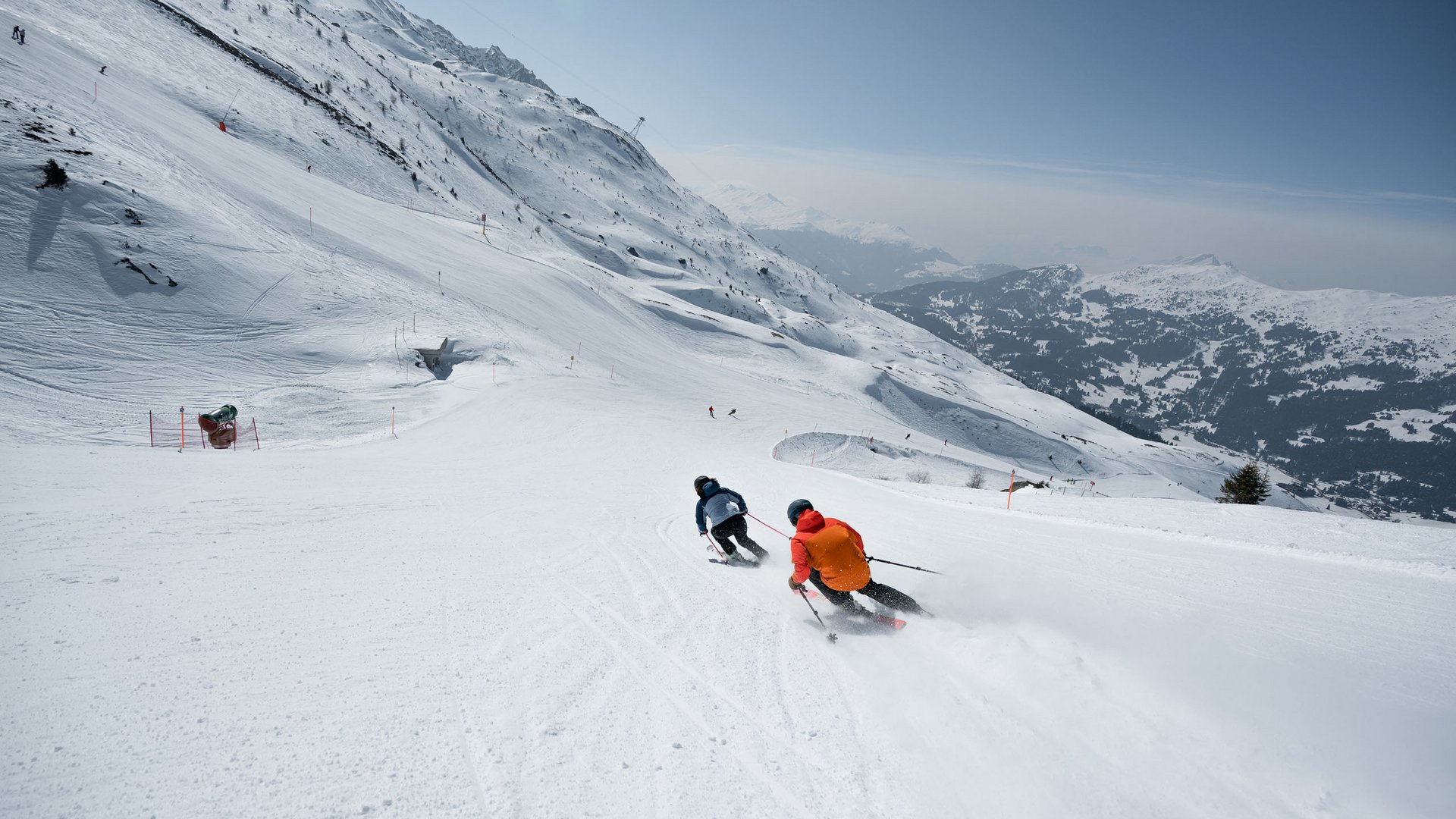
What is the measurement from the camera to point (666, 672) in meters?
4.88

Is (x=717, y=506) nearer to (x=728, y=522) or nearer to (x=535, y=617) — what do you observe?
(x=728, y=522)

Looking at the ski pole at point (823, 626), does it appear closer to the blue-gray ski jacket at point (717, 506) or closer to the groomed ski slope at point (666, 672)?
the groomed ski slope at point (666, 672)

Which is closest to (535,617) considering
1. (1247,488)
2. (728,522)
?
(728,522)

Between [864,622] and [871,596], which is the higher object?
[871,596]

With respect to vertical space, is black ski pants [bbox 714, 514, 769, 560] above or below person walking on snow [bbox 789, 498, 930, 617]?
below

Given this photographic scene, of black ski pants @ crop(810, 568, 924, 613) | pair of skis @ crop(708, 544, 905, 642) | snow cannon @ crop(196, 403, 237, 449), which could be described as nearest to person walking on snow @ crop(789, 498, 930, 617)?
black ski pants @ crop(810, 568, 924, 613)

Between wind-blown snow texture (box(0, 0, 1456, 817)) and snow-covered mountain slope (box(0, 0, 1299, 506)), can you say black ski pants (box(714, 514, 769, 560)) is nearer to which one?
wind-blown snow texture (box(0, 0, 1456, 817))

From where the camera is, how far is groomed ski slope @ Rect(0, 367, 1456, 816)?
3.30m

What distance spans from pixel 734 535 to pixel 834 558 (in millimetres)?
2660

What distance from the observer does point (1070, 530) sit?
9.80m

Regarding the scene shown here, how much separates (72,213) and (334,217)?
63.5 feet

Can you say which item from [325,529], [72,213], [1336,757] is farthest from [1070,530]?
[72,213]

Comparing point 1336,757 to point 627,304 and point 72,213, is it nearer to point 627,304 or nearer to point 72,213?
point 72,213

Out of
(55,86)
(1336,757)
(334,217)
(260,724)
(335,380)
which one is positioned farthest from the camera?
(334,217)
